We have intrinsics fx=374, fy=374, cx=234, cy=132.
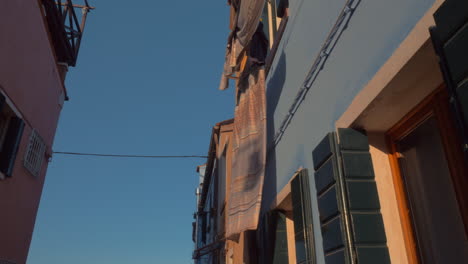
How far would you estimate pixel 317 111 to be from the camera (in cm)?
321

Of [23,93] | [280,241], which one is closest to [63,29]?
[23,93]

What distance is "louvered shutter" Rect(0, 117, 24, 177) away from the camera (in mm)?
4902

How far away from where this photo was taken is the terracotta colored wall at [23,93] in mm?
4750

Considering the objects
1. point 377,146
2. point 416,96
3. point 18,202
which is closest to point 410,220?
point 377,146

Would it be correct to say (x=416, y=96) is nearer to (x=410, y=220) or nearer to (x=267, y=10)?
(x=410, y=220)

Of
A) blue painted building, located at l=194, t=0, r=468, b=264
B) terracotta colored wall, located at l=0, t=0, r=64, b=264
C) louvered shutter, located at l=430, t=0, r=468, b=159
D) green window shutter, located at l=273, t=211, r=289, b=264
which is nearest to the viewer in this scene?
louvered shutter, located at l=430, t=0, r=468, b=159

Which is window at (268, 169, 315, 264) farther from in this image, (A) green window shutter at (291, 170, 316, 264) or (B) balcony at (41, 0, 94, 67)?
(B) balcony at (41, 0, 94, 67)

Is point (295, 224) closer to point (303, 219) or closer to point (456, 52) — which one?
point (303, 219)

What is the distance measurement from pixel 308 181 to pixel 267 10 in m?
3.49

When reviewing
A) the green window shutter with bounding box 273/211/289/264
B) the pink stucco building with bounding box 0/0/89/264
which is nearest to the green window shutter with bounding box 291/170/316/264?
the green window shutter with bounding box 273/211/289/264

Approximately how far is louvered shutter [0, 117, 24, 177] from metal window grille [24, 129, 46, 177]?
2.28 ft

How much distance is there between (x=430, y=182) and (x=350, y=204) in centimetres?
47

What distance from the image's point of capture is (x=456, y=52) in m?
1.44

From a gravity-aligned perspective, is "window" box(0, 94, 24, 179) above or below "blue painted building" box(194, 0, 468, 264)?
above
